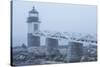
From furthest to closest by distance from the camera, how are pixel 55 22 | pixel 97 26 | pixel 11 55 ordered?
1. pixel 97 26
2. pixel 55 22
3. pixel 11 55

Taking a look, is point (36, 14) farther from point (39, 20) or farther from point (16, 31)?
point (16, 31)

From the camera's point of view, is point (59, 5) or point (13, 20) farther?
point (59, 5)

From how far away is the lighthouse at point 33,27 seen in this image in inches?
67.6

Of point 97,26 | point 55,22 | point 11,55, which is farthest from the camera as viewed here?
point 97,26

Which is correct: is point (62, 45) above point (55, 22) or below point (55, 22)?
below

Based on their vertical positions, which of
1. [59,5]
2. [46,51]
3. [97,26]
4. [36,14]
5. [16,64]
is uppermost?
[59,5]

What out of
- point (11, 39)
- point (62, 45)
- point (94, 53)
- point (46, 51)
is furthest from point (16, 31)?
point (94, 53)

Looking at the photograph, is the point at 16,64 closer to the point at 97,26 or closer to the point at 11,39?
the point at 11,39

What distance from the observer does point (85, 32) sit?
1.88 metres

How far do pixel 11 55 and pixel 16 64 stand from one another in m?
0.11

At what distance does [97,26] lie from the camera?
75.5 inches

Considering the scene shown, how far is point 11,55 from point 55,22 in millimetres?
589

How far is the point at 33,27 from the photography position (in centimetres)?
173

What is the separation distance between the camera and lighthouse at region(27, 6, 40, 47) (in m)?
1.72
